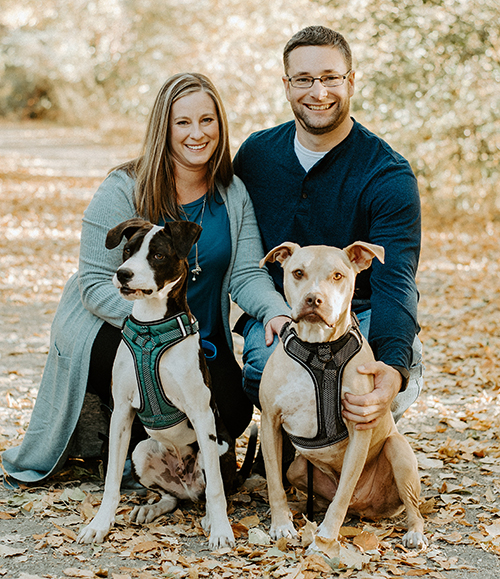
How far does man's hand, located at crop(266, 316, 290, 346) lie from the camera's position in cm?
376

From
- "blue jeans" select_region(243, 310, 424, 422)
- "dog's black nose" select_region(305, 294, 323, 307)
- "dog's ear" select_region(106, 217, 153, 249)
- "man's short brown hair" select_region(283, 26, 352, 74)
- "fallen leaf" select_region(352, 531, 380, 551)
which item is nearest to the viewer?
"dog's black nose" select_region(305, 294, 323, 307)

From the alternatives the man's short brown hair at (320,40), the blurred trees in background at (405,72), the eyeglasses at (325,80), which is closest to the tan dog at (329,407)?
the eyeglasses at (325,80)

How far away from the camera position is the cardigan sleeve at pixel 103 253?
382 centimetres

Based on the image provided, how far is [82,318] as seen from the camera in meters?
3.95

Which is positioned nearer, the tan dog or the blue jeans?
the tan dog

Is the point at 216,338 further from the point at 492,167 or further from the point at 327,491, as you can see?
the point at 492,167

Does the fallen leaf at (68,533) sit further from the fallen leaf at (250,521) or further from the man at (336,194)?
the man at (336,194)

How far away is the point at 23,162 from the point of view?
21.2 metres

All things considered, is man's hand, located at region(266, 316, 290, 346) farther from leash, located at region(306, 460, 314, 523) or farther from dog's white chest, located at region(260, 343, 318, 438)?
leash, located at region(306, 460, 314, 523)

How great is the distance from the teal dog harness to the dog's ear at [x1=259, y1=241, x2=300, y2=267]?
20.1 inches

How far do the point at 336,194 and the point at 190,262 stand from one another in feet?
3.17

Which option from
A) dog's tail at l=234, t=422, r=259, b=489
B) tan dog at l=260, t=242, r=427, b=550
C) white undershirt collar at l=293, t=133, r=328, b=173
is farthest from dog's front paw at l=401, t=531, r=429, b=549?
white undershirt collar at l=293, t=133, r=328, b=173

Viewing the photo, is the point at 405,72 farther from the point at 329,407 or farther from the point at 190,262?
the point at 329,407

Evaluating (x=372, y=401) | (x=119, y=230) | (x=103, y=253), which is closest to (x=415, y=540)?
(x=372, y=401)
